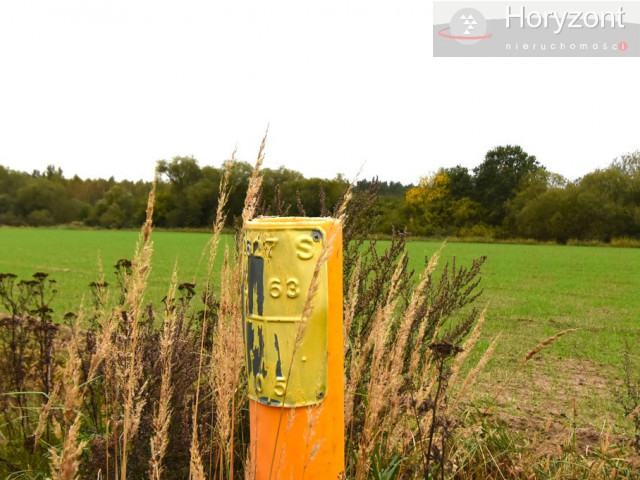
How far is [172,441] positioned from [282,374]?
1019mm

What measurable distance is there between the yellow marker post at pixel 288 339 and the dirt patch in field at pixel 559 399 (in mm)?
2015

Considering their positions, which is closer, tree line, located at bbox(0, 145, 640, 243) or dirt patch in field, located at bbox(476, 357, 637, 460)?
dirt patch in field, located at bbox(476, 357, 637, 460)

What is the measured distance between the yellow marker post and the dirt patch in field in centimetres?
202

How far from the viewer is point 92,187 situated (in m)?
99.6

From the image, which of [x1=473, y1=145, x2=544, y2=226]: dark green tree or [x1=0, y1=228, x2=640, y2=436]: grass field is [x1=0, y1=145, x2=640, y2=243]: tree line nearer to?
[x1=473, y1=145, x2=544, y2=226]: dark green tree

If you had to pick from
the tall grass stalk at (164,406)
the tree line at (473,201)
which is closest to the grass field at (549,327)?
the tall grass stalk at (164,406)

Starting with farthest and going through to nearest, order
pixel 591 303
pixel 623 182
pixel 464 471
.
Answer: pixel 623 182 → pixel 591 303 → pixel 464 471

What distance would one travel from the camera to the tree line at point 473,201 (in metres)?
45.5

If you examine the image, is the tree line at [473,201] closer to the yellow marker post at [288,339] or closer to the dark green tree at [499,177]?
the dark green tree at [499,177]

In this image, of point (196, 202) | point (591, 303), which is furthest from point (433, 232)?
point (591, 303)

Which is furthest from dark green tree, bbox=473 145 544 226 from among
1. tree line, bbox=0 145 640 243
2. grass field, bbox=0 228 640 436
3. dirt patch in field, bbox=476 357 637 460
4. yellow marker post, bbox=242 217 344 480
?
yellow marker post, bbox=242 217 344 480

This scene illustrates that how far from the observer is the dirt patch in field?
12.6 feet

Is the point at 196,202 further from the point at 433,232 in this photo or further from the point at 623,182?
the point at 623,182

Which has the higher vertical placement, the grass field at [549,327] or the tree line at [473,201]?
the tree line at [473,201]
